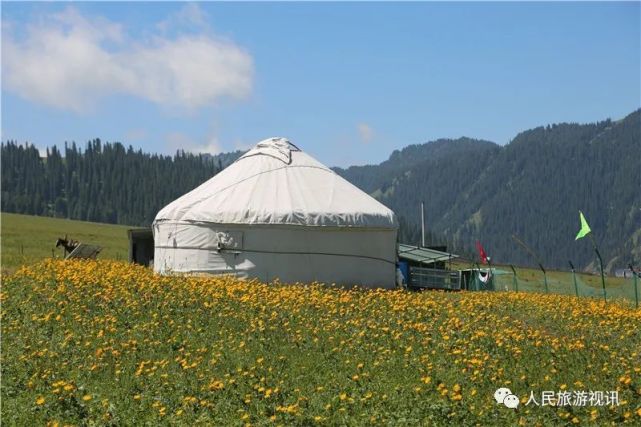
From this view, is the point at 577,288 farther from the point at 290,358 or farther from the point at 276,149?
the point at 290,358

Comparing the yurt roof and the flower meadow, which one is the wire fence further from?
the flower meadow

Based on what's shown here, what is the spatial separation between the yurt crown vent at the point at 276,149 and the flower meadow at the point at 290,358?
816 cm

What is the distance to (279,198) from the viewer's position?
2064 cm

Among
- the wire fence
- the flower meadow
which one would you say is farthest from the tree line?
the flower meadow

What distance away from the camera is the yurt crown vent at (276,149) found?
23.0 meters

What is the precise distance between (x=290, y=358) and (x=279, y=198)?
35.8ft

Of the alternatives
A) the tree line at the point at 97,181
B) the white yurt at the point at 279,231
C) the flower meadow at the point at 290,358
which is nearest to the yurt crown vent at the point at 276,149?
the white yurt at the point at 279,231

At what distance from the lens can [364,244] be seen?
2120 centimetres

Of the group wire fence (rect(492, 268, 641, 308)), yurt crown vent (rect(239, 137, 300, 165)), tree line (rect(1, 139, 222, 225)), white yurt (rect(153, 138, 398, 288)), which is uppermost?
tree line (rect(1, 139, 222, 225))

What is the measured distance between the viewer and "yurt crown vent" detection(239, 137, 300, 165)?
907 inches

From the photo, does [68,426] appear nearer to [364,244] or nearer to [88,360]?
[88,360]

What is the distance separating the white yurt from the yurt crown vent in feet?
2.02

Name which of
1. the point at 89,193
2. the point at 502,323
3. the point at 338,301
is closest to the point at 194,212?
the point at 338,301

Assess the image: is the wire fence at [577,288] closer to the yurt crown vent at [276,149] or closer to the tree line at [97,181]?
the yurt crown vent at [276,149]
